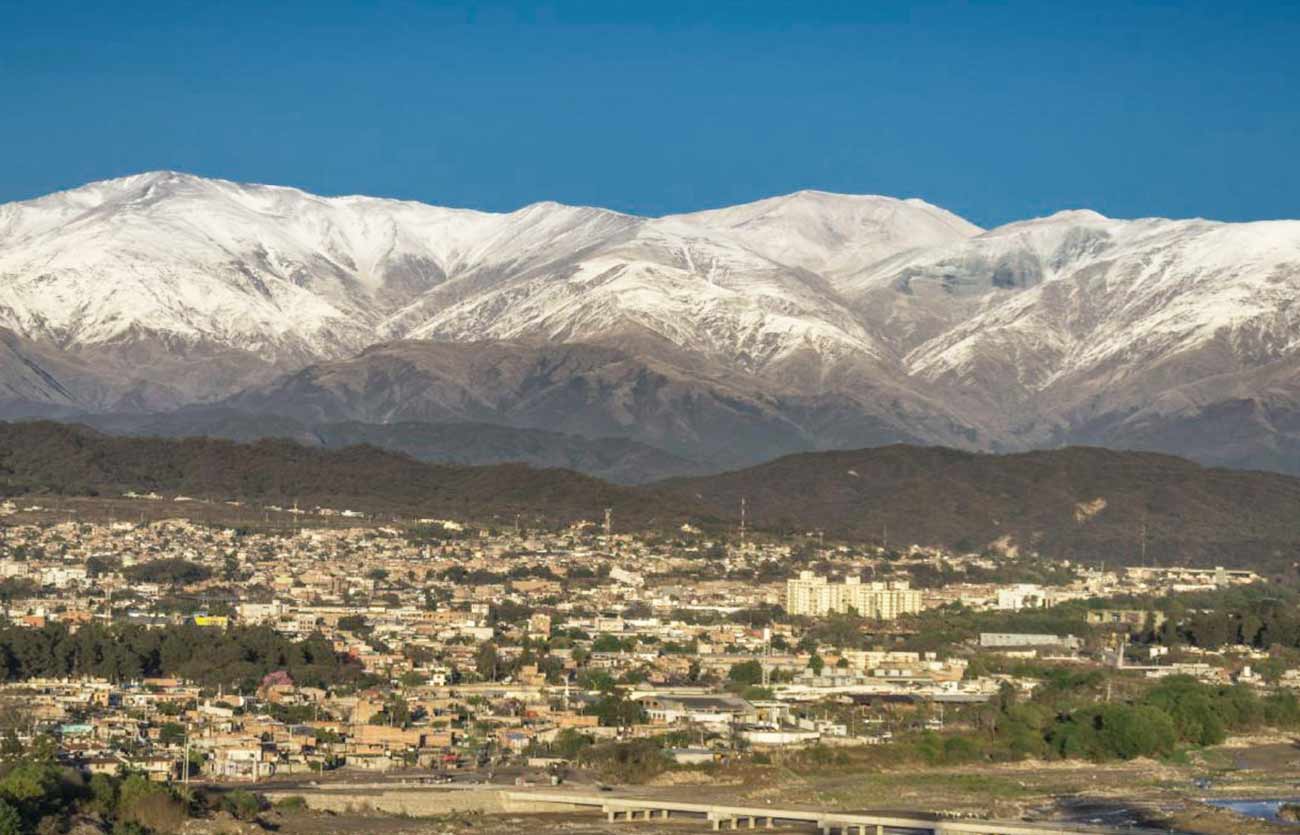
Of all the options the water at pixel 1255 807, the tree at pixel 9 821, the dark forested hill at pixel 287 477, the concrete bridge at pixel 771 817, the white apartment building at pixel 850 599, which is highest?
the dark forested hill at pixel 287 477

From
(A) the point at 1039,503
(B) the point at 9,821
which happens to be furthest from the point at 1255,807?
(A) the point at 1039,503

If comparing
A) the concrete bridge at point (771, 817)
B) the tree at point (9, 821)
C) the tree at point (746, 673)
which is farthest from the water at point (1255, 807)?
the tree at point (9, 821)

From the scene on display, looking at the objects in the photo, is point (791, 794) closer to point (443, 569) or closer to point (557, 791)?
point (557, 791)

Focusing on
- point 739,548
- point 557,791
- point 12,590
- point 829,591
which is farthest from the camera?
point 739,548

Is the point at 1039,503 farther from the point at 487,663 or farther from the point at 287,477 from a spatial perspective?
the point at 487,663

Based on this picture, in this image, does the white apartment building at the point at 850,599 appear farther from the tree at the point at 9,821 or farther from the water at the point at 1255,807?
the tree at the point at 9,821

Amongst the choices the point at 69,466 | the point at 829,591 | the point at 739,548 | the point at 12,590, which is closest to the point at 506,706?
the point at 12,590

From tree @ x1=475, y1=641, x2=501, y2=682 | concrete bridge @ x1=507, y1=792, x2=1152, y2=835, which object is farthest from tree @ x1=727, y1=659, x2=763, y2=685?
concrete bridge @ x1=507, y1=792, x2=1152, y2=835
